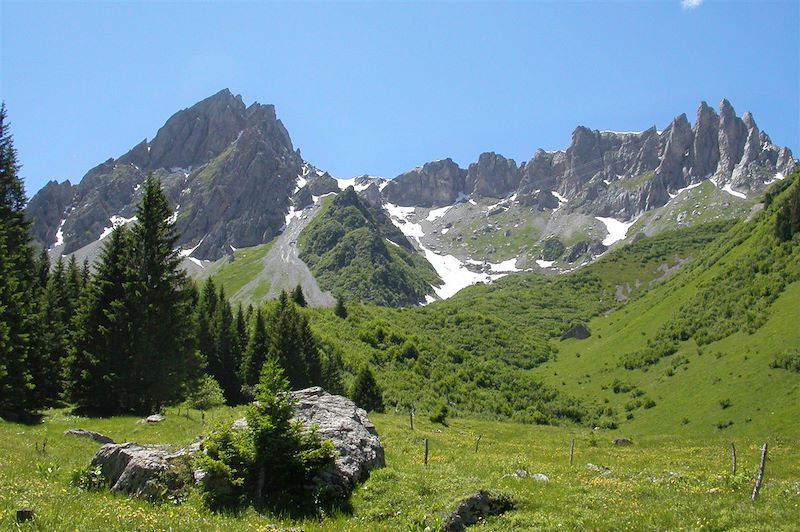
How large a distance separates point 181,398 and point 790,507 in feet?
126

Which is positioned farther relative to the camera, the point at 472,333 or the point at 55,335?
the point at 472,333

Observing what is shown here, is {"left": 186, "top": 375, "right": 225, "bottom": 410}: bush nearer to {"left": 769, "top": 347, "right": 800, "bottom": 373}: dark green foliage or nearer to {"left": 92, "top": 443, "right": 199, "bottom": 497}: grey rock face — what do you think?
{"left": 92, "top": 443, "right": 199, "bottom": 497}: grey rock face

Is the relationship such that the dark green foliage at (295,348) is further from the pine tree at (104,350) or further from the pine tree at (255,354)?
the pine tree at (104,350)

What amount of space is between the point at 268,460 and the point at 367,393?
5478 centimetres

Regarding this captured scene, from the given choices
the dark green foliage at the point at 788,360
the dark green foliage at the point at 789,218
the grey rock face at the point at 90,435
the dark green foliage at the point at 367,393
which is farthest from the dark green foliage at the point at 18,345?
the dark green foliage at the point at 789,218

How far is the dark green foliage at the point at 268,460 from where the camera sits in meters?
17.2

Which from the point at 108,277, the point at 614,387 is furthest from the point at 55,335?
the point at 614,387

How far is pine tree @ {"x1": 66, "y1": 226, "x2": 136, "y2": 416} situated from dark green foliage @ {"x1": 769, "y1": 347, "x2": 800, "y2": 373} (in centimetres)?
7664

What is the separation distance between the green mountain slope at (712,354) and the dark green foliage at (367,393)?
3882 cm

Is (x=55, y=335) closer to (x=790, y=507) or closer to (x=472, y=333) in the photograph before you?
(x=790, y=507)

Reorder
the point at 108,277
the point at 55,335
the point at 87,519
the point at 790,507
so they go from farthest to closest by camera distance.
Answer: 1. the point at 55,335
2. the point at 108,277
3. the point at 790,507
4. the point at 87,519

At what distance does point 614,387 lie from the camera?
103 m

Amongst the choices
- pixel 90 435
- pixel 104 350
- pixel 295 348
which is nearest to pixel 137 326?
pixel 104 350

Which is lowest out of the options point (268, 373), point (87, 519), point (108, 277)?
point (87, 519)
